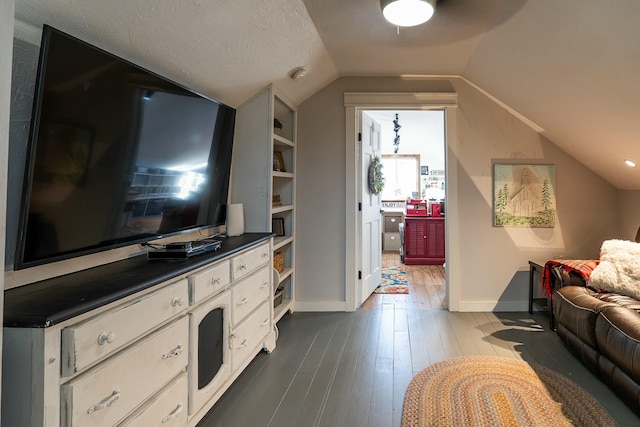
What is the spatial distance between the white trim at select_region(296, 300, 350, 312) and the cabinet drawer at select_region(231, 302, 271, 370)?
3.07ft

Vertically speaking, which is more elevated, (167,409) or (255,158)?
(255,158)

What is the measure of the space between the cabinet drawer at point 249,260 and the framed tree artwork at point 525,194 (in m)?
2.23

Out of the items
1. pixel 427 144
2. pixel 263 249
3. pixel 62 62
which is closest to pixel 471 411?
pixel 263 249

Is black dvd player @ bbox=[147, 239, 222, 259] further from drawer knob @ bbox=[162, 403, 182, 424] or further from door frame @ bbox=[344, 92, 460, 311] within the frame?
door frame @ bbox=[344, 92, 460, 311]

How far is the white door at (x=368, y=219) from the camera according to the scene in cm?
352

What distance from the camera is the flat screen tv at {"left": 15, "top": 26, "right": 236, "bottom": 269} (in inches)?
42.6

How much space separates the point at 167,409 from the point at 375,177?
121 inches

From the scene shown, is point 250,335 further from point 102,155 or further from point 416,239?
point 416,239

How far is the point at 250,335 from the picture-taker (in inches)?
83.4

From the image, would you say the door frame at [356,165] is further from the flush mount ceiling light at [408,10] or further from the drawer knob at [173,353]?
the drawer knob at [173,353]

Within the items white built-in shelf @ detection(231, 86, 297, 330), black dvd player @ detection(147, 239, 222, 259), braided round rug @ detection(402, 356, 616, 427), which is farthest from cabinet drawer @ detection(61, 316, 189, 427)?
white built-in shelf @ detection(231, 86, 297, 330)

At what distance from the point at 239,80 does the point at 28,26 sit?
1.31m

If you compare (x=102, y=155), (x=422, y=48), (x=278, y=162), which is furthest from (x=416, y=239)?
(x=102, y=155)

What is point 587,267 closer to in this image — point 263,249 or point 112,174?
point 263,249
